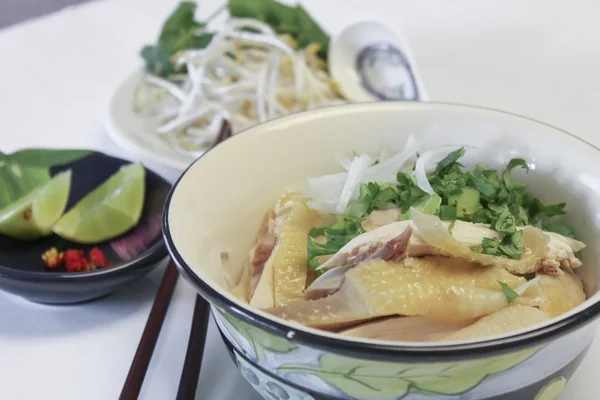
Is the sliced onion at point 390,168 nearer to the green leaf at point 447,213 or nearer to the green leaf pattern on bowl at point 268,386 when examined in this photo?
the green leaf at point 447,213

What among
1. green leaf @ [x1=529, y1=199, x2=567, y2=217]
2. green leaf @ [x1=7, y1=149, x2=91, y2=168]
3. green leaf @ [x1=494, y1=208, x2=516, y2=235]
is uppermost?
green leaf @ [x1=494, y1=208, x2=516, y2=235]

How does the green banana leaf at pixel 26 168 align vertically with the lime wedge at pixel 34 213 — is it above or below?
below

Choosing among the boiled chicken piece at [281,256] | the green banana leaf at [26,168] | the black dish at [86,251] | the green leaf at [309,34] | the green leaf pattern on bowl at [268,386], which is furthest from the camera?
the green leaf at [309,34]

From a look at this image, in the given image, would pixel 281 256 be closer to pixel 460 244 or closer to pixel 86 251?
pixel 460 244

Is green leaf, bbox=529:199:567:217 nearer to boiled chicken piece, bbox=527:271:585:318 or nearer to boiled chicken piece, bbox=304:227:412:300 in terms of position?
boiled chicken piece, bbox=527:271:585:318

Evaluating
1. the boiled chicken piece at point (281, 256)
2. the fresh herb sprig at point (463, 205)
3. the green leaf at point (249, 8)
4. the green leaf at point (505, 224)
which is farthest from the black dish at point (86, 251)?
the green leaf at point (249, 8)

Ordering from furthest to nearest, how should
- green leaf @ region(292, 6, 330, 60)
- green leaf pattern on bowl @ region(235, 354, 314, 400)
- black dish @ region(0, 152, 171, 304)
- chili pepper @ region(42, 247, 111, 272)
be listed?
green leaf @ region(292, 6, 330, 60) → chili pepper @ region(42, 247, 111, 272) → black dish @ region(0, 152, 171, 304) → green leaf pattern on bowl @ region(235, 354, 314, 400)

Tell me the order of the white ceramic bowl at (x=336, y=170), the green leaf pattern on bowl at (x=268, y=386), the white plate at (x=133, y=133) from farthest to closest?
the white plate at (x=133, y=133) < the green leaf pattern on bowl at (x=268, y=386) < the white ceramic bowl at (x=336, y=170)

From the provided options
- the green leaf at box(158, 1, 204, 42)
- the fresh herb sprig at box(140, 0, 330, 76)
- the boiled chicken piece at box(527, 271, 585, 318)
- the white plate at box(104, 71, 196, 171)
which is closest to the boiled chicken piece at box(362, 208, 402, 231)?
the boiled chicken piece at box(527, 271, 585, 318)
